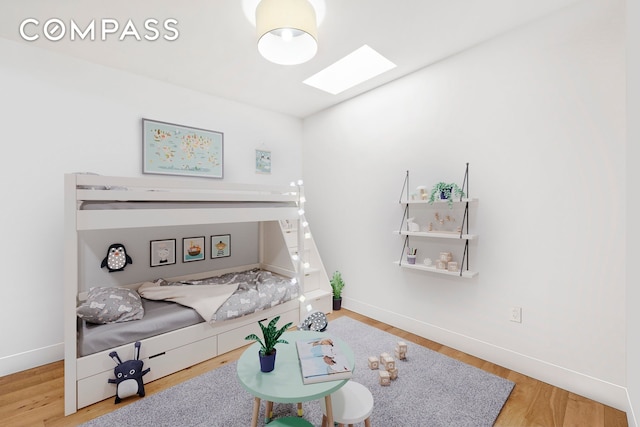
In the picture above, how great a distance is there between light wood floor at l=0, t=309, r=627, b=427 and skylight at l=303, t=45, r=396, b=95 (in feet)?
9.19

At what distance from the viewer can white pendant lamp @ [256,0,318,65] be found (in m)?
1.64

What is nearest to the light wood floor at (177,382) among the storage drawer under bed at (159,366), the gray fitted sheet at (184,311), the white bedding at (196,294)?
the storage drawer under bed at (159,366)

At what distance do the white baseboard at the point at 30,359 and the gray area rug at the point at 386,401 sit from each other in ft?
3.62

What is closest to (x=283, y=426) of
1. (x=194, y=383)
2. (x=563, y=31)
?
(x=194, y=383)

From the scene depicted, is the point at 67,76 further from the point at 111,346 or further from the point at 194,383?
the point at 194,383

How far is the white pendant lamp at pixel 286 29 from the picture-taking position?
164cm

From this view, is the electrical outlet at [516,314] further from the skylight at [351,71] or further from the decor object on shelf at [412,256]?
the skylight at [351,71]

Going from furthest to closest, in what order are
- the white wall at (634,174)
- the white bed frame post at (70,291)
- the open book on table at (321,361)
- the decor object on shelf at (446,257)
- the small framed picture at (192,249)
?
the small framed picture at (192,249) < the decor object on shelf at (446,257) < the white bed frame post at (70,291) < the open book on table at (321,361) < the white wall at (634,174)

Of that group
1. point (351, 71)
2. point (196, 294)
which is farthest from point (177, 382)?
point (351, 71)

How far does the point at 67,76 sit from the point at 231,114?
4.99 ft

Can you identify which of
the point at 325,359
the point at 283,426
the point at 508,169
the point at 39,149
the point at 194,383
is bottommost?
the point at 194,383

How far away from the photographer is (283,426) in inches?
51.0

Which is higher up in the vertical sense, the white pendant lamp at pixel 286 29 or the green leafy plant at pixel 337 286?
the white pendant lamp at pixel 286 29

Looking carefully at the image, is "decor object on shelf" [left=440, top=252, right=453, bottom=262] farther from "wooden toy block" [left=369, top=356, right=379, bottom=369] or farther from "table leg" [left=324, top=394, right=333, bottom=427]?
"table leg" [left=324, top=394, right=333, bottom=427]
